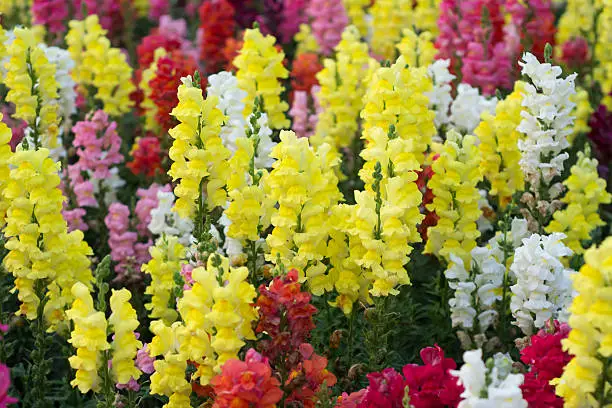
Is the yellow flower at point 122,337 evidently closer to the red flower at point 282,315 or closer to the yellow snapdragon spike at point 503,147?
the red flower at point 282,315

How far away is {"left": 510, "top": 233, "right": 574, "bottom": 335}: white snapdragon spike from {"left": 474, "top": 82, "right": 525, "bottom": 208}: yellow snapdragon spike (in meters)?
1.06

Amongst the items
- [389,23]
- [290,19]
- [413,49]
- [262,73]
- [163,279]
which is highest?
[290,19]

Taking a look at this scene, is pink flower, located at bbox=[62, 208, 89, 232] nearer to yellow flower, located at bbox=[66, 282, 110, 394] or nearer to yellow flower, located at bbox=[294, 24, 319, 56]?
yellow flower, located at bbox=[66, 282, 110, 394]

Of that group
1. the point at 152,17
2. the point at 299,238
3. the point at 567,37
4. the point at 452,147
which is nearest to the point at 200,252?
the point at 299,238

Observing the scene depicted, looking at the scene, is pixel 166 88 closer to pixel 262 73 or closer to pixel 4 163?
pixel 262 73

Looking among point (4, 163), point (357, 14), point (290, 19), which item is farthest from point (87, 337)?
point (290, 19)

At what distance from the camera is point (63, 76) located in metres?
6.46

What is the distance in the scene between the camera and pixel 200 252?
13.6 feet

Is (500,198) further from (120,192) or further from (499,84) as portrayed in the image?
(120,192)

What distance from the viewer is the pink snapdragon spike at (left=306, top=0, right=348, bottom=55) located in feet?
27.8

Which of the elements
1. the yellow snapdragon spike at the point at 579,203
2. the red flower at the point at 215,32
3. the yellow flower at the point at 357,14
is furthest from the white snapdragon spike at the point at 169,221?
the yellow flower at the point at 357,14

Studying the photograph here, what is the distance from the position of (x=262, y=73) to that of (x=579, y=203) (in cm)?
203

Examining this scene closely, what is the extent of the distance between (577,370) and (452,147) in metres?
1.80

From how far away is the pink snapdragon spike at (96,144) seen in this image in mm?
6113
